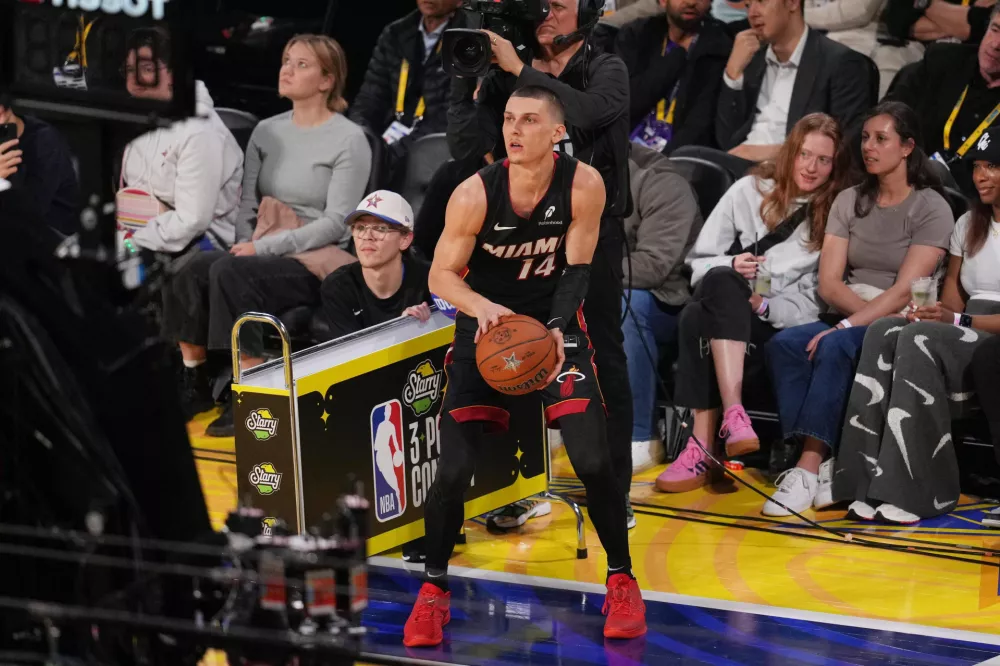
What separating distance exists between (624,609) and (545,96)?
1.89 meters

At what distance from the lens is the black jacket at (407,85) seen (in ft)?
27.7

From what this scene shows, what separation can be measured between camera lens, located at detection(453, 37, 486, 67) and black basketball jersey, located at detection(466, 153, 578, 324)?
1.34 ft

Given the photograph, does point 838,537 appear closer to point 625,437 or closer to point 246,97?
point 625,437

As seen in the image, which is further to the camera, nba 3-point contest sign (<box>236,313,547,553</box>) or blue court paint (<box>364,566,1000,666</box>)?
nba 3-point contest sign (<box>236,313,547,553</box>)

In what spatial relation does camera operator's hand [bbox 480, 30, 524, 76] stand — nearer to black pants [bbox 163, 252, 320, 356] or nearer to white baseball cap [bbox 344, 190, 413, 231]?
white baseball cap [bbox 344, 190, 413, 231]

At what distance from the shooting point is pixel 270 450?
5469mm

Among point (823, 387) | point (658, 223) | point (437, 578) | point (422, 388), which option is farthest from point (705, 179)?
point (437, 578)

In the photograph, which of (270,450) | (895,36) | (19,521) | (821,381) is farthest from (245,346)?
(895,36)

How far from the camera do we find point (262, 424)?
5.46 m

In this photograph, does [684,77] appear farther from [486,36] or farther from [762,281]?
[486,36]

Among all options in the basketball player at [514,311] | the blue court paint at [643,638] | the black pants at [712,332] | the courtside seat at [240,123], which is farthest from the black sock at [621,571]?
the courtside seat at [240,123]

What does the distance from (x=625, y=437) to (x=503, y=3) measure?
1.88m

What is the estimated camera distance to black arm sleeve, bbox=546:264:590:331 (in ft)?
16.9

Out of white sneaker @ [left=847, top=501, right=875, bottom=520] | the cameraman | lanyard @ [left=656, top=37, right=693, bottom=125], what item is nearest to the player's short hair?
the cameraman
